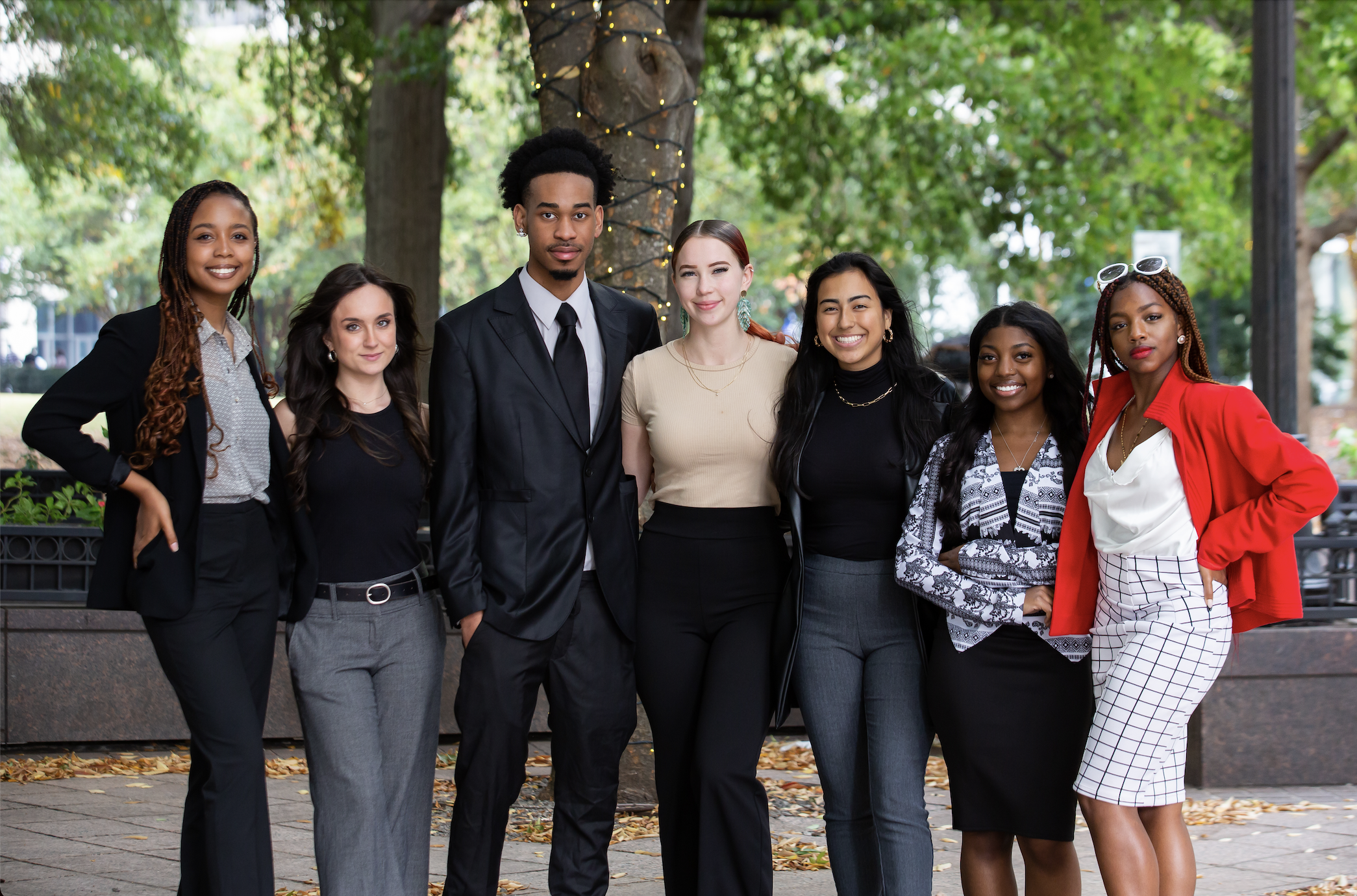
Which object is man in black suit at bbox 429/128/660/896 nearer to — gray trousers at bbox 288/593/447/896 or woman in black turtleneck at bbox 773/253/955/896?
gray trousers at bbox 288/593/447/896

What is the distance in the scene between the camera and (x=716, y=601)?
385 centimetres

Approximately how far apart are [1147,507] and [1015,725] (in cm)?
76

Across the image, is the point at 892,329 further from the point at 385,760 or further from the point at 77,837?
the point at 77,837

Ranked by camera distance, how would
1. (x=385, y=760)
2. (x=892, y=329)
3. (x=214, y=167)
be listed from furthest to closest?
(x=214, y=167)
(x=892, y=329)
(x=385, y=760)

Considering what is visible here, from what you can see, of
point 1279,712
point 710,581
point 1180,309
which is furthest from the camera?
point 1279,712

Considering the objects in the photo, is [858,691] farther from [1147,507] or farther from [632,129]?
[632,129]

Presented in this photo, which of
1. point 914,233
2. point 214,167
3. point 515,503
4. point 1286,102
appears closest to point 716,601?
point 515,503

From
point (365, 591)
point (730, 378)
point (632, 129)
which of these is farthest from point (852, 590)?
point (632, 129)

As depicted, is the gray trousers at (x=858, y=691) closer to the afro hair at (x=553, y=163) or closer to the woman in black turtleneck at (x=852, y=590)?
the woman in black turtleneck at (x=852, y=590)

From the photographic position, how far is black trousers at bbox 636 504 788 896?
374cm

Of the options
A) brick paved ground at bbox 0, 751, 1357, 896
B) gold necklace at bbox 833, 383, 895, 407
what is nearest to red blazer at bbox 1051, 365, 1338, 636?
gold necklace at bbox 833, 383, 895, 407

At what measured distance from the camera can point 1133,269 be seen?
12.5 ft

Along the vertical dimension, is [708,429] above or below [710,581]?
above

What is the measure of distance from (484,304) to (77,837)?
3215 mm
